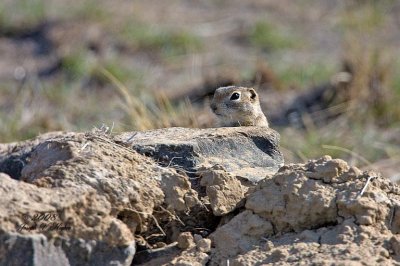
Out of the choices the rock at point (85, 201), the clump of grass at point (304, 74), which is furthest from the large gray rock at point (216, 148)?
the clump of grass at point (304, 74)

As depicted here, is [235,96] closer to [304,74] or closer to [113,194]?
[113,194]

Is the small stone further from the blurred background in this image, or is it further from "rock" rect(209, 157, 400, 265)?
the blurred background

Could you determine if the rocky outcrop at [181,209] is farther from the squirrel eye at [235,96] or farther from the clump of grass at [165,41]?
the clump of grass at [165,41]

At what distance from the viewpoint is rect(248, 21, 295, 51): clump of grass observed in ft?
32.8

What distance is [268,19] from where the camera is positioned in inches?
424

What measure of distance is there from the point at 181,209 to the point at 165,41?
6.52 meters

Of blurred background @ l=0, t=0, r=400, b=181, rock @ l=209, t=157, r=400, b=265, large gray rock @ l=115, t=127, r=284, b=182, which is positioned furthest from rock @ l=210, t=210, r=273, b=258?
blurred background @ l=0, t=0, r=400, b=181

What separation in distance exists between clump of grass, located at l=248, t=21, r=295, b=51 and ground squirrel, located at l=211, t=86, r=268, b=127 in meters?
5.16

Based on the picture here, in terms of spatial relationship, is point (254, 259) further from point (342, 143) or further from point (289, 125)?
point (289, 125)

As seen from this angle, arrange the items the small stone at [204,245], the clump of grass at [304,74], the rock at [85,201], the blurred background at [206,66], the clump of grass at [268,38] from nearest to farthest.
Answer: the rock at [85,201], the small stone at [204,245], the blurred background at [206,66], the clump of grass at [304,74], the clump of grass at [268,38]

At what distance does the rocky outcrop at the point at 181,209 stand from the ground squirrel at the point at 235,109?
3.15 ft

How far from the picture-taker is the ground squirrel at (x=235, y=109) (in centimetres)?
478

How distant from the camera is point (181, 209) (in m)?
3.52

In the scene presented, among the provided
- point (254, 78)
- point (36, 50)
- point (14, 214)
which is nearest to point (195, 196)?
point (14, 214)
